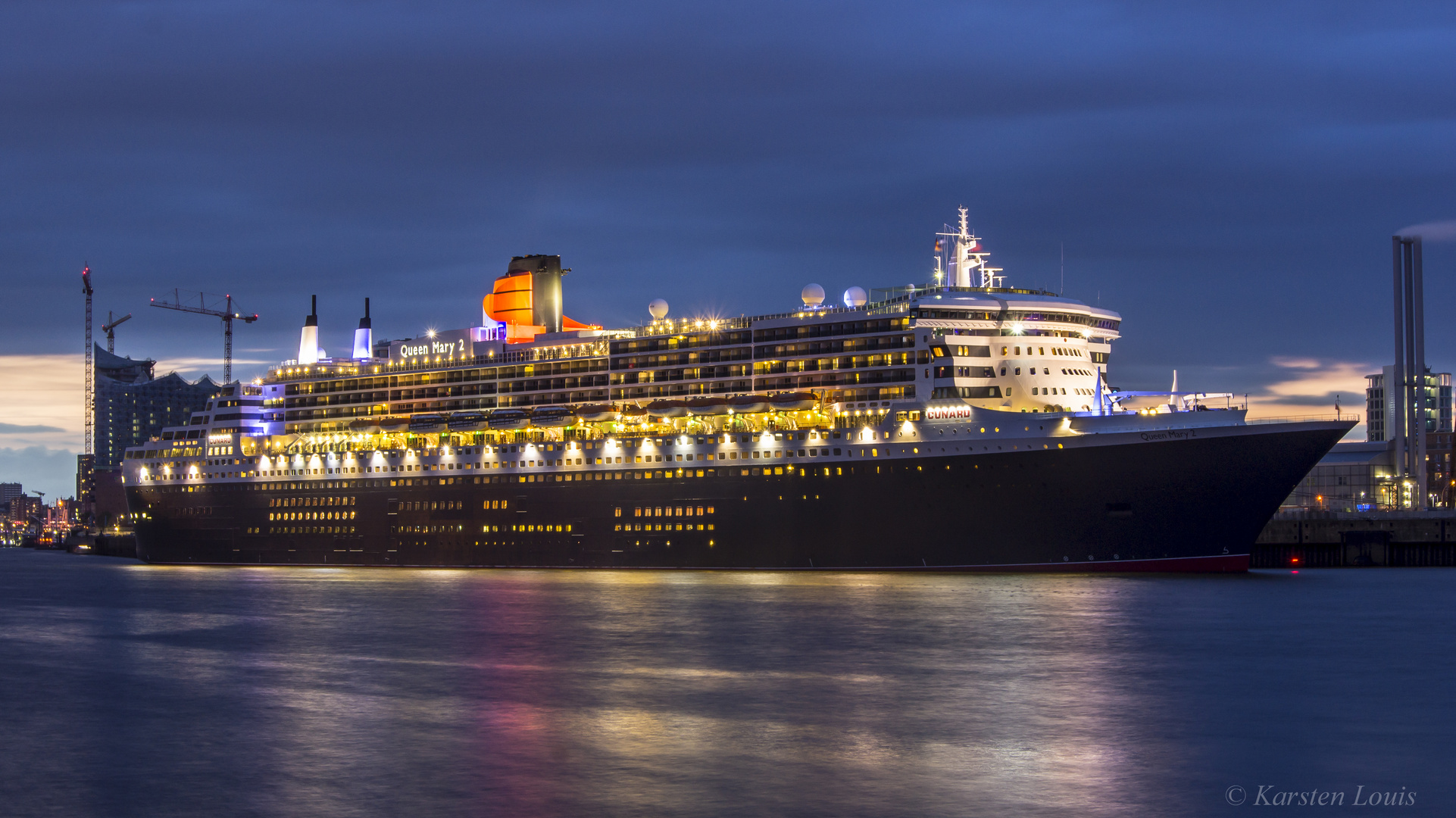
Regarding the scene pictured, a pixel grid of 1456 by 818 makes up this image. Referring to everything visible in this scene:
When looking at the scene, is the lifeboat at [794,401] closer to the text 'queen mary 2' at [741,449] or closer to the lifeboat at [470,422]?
the text 'queen mary 2' at [741,449]

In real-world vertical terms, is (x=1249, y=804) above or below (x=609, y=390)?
below

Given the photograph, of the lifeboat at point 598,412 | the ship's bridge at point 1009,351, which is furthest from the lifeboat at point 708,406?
the ship's bridge at point 1009,351

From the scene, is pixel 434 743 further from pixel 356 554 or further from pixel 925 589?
pixel 356 554

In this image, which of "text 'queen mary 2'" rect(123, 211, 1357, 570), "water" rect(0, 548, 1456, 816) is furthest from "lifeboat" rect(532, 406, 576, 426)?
"water" rect(0, 548, 1456, 816)

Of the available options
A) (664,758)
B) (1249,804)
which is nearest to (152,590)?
(664,758)

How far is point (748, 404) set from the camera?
195ft

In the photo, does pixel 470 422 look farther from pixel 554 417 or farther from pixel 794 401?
pixel 794 401

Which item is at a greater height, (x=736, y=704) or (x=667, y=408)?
(x=667, y=408)

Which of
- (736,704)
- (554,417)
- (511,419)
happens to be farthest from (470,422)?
(736,704)

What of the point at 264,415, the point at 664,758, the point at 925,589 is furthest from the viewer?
the point at 264,415

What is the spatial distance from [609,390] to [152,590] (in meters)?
22.8

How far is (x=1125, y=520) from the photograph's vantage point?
50.2 metres

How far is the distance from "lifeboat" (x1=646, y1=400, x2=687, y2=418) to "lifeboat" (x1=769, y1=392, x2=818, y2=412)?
462 centimetres

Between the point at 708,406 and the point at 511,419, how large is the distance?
11663 millimetres
